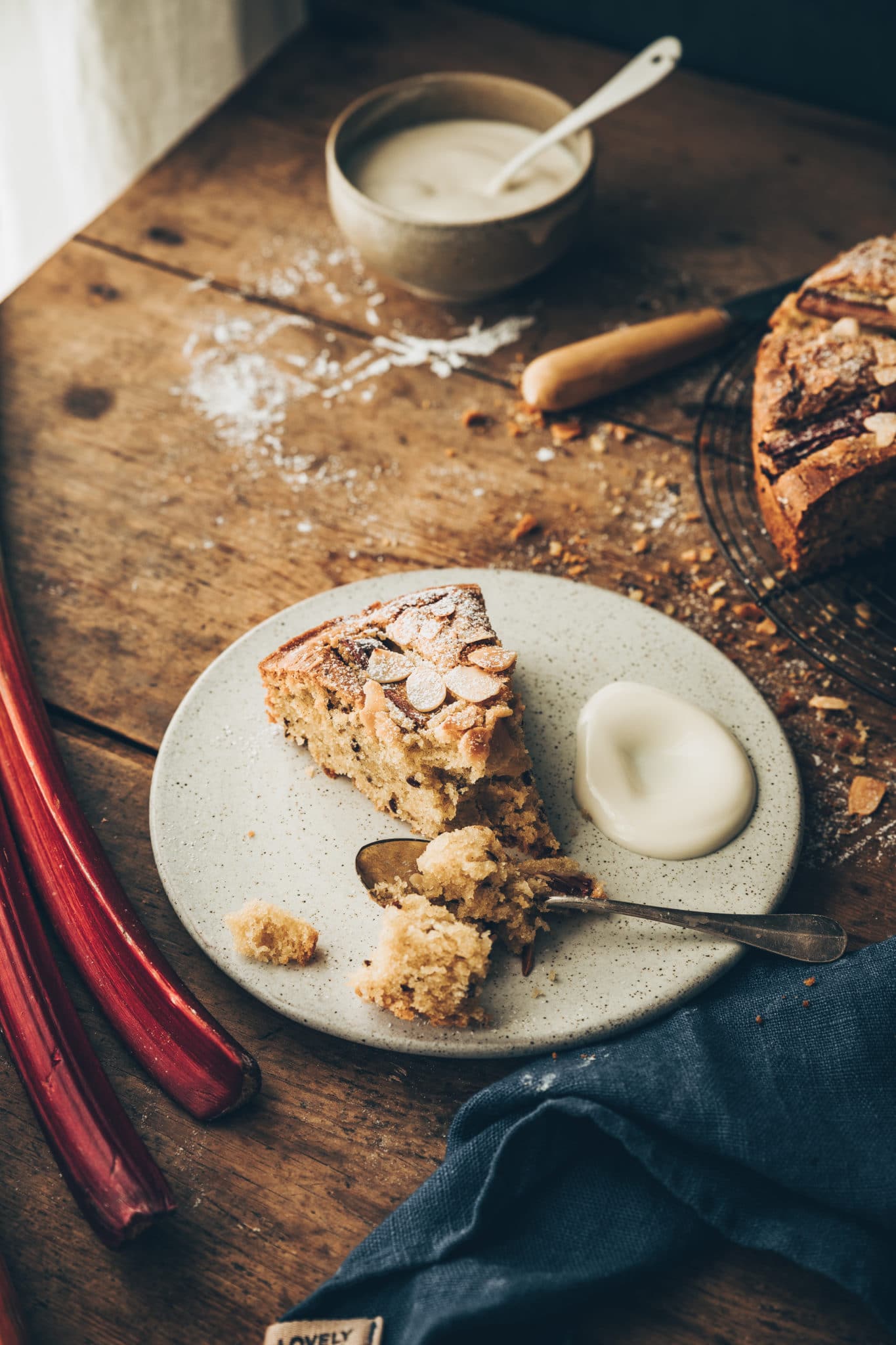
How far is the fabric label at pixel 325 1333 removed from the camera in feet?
4.83

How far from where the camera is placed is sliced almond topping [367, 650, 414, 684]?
77.9 inches

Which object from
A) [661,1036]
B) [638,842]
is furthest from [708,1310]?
[638,842]

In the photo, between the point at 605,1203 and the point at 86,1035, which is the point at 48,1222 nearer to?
the point at 86,1035

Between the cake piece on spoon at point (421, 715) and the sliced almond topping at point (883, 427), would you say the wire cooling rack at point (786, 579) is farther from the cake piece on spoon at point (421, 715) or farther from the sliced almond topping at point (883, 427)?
the cake piece on spoon at point (421, 715)

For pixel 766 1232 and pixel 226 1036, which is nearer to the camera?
pixel 766 1232

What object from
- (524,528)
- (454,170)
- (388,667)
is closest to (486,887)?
(388,667)

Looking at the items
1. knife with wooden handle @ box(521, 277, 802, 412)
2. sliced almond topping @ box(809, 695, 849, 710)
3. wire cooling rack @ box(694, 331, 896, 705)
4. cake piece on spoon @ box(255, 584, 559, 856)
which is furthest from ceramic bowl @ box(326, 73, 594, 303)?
sliced almond topping @ box(809, 695, 849, 710)

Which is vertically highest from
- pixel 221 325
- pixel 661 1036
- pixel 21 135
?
pixel 21 135

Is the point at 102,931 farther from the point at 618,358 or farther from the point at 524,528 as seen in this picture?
the point at 618,358

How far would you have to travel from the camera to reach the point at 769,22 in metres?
3.73

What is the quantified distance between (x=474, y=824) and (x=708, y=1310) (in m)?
0.84

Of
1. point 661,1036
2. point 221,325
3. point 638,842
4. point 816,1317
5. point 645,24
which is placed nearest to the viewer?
point 816,1317

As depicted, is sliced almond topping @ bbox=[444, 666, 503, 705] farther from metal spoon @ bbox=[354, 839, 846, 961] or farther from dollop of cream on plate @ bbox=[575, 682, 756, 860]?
metal spoon @ bbox=[354, 839, 846, 961]

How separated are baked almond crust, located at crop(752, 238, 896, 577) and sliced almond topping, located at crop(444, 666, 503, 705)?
0.86 m
